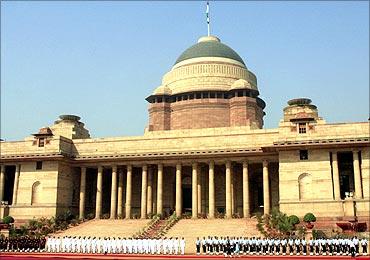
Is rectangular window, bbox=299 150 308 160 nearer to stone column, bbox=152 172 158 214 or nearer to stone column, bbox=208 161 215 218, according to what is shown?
stone column, bbox=208 161 215 218

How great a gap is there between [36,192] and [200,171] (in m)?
17.1

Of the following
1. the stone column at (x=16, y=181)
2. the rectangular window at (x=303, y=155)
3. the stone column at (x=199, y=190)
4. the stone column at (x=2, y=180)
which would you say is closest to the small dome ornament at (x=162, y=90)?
the stone column at (x=199, y=190)

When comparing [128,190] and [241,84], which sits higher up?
[241,84]

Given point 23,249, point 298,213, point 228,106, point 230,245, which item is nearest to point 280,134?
point 298,213

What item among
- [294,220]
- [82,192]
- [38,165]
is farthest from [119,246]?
[38,165]

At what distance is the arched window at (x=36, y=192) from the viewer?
145 ft

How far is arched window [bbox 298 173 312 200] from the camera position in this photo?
3744 centimetres

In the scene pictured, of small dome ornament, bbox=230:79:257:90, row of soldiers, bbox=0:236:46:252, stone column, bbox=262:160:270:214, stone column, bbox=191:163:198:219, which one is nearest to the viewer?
row of soldiers, bbox=0:236:46:252

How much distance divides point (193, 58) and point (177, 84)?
4.67 m

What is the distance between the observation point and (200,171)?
45.2m

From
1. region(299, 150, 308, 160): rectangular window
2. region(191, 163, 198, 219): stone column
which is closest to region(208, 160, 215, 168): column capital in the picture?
region(191, 163, 198, 219): stone column

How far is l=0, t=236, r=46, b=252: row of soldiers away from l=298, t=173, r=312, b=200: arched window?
854 inches

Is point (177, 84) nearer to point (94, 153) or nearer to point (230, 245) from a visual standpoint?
point (94, 153)

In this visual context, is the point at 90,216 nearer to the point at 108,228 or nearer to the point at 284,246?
the point at 108,228
